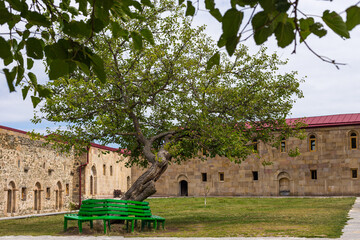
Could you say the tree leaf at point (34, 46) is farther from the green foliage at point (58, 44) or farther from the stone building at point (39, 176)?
the stone building at point (39, 176)

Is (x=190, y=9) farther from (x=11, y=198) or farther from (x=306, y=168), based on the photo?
(x=306, y=168)

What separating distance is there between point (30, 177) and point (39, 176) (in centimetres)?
85

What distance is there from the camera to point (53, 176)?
2438cm

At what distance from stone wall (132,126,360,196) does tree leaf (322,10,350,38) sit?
33456 millimetres

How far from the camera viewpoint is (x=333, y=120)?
35.1 m

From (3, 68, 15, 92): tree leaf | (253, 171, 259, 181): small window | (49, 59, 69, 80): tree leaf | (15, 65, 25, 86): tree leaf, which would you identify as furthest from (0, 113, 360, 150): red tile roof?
(49, 59, 69, 80): tree leaf

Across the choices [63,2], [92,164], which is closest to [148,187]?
[63,2]

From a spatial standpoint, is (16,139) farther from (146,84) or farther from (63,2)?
(63,2)

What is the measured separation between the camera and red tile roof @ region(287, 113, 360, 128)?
112 ft

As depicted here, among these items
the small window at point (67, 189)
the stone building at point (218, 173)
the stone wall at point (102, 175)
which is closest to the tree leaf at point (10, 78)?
the stone building at point (218, 173)

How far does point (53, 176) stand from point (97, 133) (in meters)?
12.3

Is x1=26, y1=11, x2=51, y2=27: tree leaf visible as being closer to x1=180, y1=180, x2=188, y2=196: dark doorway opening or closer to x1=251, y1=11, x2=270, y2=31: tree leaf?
x1=251, y1=11, x2=270, y2=31: tree leaf

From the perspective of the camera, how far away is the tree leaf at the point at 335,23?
2152 millimetres

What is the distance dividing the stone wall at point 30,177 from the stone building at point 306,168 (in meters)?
12.7
